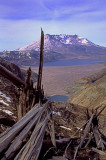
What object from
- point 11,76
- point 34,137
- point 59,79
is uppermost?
point 11,76

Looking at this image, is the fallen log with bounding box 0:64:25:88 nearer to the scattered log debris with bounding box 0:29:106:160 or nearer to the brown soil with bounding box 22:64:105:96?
the scattered log debris with bounding box 0:29:106:160

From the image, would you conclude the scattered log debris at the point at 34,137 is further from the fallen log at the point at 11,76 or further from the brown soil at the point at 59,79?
the brown soil at the point at 59,79

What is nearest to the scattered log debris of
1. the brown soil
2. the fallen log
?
the fallen log

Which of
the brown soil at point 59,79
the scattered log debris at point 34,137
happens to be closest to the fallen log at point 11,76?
the scattered log debris at point 34,137

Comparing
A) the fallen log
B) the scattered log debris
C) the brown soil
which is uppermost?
the fallen log

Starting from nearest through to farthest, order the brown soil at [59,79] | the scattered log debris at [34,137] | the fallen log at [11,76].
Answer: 1. the scattered log debris at [34,137]
2. the fallen log at [11,76]
3. the brown soil at [59,79]

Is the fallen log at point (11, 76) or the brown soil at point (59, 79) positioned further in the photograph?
the brown soil at point (59, 79)

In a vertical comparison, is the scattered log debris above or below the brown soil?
above

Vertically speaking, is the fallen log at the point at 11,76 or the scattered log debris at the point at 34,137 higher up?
the fallen log at the point at 11,76

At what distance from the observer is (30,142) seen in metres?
1.53

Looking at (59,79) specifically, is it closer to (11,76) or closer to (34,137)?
(11,76)

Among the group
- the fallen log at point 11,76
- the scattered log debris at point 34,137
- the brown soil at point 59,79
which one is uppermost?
the fallen log at point 11,76

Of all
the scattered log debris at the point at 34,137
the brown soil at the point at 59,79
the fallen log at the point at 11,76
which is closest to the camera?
the scattered log debris at the point at 34,137

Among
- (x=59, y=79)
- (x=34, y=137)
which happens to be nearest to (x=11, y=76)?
(x=34, y=137)
